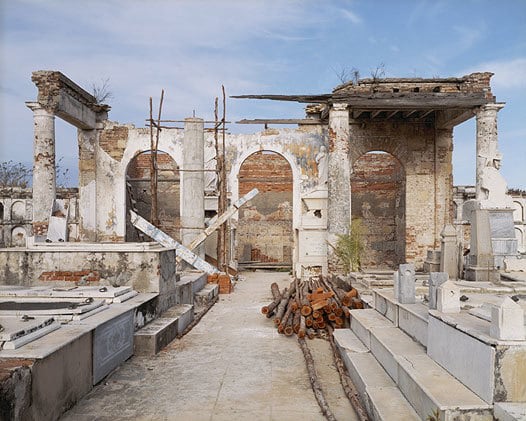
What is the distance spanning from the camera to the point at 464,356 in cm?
370

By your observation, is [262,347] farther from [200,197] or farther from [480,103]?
[480,103]

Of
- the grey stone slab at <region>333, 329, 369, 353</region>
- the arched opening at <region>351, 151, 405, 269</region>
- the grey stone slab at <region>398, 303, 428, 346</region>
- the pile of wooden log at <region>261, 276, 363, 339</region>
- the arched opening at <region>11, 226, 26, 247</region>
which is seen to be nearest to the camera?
the grey stone slab at <region>398, 303, 428, 346</region>

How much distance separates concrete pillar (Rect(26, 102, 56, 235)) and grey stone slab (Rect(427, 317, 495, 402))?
12209 mm

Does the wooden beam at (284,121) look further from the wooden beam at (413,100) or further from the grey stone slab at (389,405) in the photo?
the grey stone slab at (389,405)

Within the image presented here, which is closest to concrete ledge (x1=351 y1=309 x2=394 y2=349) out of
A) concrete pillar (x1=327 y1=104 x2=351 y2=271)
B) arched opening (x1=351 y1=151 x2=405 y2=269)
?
concrete pillar (x1=327 y1=104 x2=351 y2=271)

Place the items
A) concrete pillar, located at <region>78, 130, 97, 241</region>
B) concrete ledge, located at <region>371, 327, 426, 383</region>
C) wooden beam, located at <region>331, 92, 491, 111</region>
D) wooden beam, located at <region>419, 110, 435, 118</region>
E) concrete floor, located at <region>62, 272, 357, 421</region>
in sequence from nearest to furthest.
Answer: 1. concrete floor, located at <region>62, 272, 357, 421</region>
2. concrete ledge, located at <region>371, 327, 426, 383</region>
3. wooden beam, located at <region>331, 92, 491, 111</region>
4. wooden beam, located at <region>419, 110, 435, 118</region>
5. concrete pillar, located at <region>78, 130, 97, 241</region>

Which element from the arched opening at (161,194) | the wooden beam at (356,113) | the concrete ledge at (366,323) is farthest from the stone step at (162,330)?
the arched opening at (161,194)

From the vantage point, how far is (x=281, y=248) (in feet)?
72.9

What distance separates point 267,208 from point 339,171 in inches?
350

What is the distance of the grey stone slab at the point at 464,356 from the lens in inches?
131

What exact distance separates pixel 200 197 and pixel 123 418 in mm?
10123

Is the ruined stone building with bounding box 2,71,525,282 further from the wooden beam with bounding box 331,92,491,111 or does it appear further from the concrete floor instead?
the concrete floor

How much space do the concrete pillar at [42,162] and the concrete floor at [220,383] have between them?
26.8ft

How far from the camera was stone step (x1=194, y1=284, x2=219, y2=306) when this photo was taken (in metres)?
10.2
